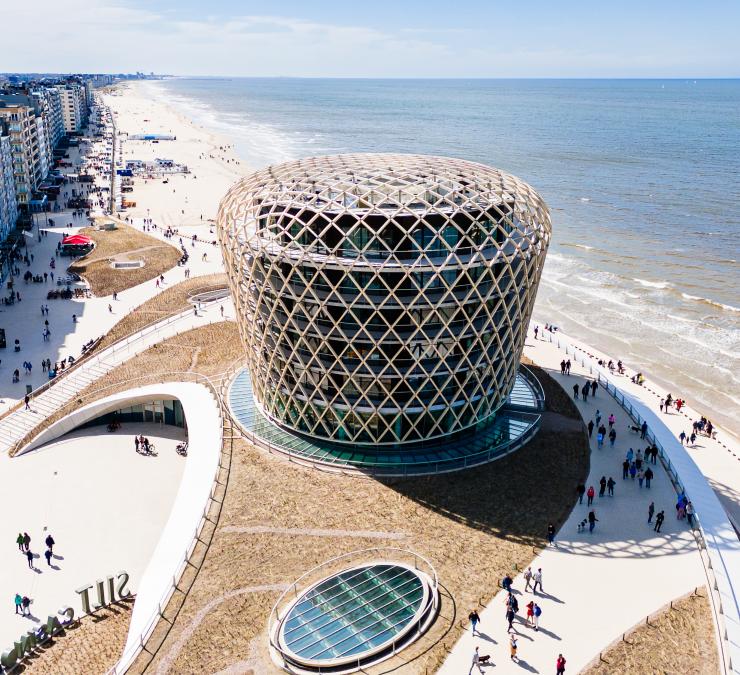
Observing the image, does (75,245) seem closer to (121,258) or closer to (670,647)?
(121,258)

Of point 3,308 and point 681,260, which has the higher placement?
point 681,260

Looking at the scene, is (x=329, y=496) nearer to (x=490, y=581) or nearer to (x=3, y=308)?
(x=490, y=581)

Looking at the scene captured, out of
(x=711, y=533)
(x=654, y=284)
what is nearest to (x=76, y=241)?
(x=654, y=284)

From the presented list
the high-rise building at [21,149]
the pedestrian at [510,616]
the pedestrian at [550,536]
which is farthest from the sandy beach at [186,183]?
the pedestrian at [510,616]

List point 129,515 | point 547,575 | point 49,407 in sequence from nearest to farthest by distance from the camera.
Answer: point 547,575
point 129,515
point 49,407

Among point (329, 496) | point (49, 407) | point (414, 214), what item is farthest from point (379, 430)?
point (49, 407)

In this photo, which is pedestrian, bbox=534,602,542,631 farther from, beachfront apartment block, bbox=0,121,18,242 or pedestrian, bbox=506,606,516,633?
beachfront apartment block, bbox=0,121,18,242

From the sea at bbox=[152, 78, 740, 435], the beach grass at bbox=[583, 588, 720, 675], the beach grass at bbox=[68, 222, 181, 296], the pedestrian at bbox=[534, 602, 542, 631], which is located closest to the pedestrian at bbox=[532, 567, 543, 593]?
the pedestrian at bbox=[534, 602, 542, 631]
